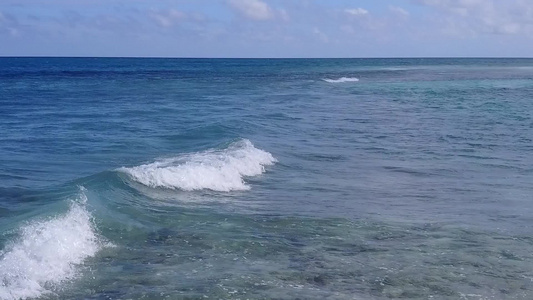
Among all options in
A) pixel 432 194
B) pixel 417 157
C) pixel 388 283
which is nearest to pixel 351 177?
pixel 432 194

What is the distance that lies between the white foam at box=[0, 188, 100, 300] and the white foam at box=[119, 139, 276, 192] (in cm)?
367

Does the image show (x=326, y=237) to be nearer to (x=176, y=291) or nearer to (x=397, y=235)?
(x=397, y=235)

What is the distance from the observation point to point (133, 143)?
23.7m

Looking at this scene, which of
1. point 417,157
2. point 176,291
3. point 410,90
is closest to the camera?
point 176,291

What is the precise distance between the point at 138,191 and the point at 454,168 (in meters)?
9.01

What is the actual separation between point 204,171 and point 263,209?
352 centimetres

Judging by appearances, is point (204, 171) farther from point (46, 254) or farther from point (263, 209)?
point (46, 254)

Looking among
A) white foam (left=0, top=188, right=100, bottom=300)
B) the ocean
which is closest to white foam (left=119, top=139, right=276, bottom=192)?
the ocean

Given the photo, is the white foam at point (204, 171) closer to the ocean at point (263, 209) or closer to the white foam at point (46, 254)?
the ocean at point (263, 209)

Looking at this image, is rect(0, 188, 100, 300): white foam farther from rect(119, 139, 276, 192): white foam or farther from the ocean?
rect(119, 139, 276, 192): white foam

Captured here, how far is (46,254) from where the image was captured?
11086 millimetres

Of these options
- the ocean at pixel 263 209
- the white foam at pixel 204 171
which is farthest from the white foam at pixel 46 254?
the white foam at pixel 204 171

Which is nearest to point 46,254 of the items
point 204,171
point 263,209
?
point 263,209

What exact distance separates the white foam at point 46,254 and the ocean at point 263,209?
33 millimetres
